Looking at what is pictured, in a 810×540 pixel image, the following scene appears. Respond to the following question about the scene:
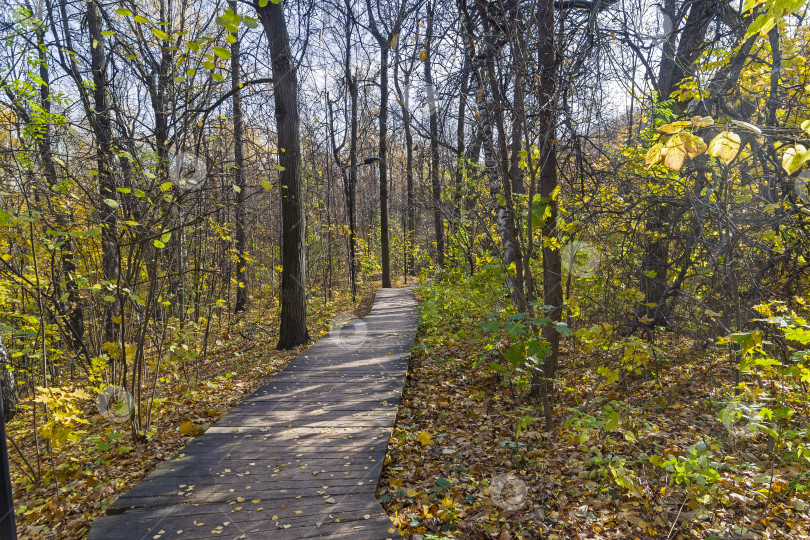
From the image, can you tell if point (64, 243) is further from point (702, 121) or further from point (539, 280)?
point (539, 280)

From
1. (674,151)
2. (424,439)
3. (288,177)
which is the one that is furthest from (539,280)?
(674,151)

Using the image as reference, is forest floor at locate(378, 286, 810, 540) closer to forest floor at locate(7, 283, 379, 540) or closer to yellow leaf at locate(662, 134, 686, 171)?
yellow leaf at locate(662, 134, 686, 171)

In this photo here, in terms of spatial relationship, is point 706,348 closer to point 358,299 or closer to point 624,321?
point 624,321

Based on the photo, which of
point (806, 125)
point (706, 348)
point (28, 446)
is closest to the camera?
point (806, 125)

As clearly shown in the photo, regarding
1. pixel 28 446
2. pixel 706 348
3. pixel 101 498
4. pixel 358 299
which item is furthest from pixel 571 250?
pixel 358 299

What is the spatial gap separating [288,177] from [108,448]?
4.46m

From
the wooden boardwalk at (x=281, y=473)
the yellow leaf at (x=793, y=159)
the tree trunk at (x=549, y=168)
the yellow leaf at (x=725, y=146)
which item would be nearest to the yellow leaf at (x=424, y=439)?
the wooden boardwalk at (x=281, y=473)

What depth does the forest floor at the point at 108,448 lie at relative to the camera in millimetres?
3330

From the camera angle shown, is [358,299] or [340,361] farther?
[358,299]

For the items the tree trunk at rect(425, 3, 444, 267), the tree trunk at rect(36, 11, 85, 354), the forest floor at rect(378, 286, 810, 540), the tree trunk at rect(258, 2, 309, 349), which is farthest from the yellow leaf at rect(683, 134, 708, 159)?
the tree trunk at rect(258, 2, 309, 349)

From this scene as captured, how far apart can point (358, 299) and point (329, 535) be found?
1172cm

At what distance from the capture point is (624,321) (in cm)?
631

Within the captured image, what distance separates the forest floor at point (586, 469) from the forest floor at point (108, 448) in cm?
212

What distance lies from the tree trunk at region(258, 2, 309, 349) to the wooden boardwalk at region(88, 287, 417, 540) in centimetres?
181
